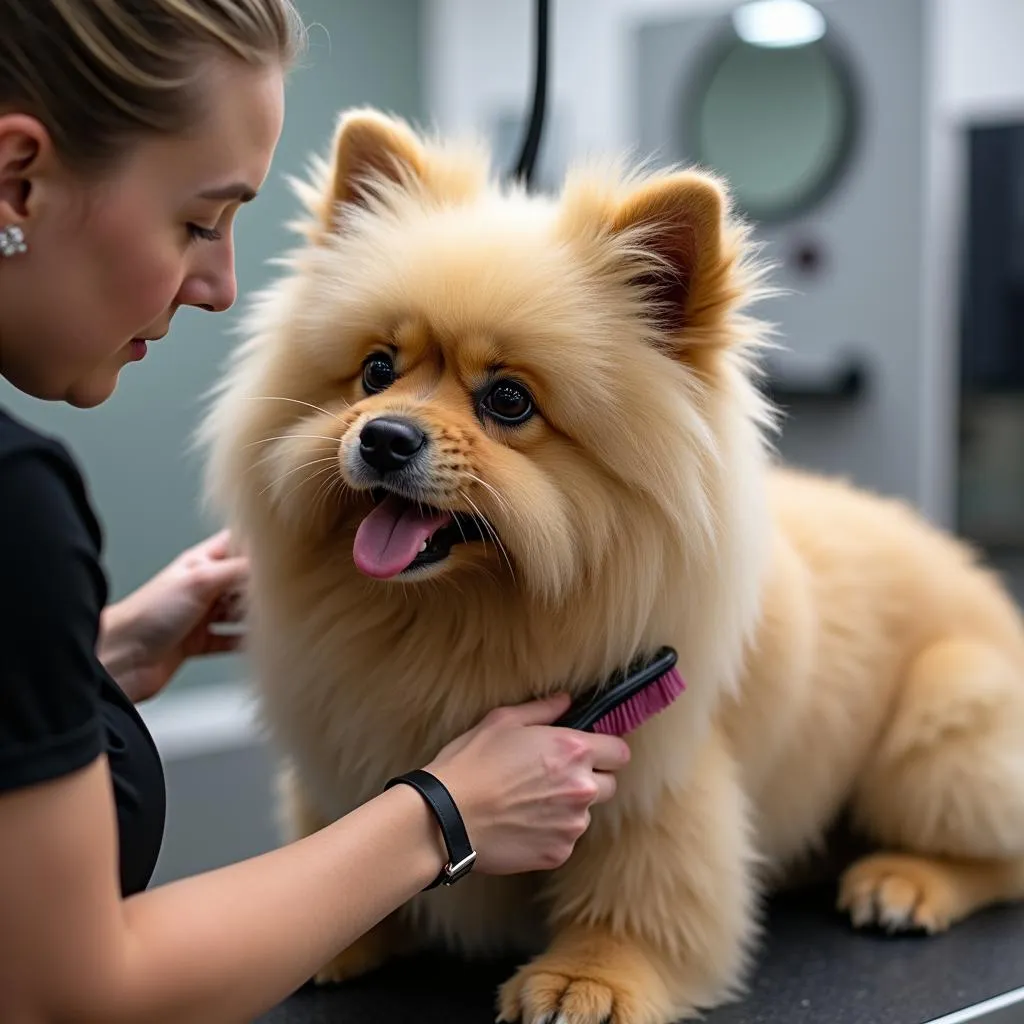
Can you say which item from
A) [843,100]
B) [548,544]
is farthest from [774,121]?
[548,544]

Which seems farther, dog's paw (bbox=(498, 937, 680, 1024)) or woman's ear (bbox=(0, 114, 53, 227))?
dog's paw (bbox=(498, 937, 680, 1024))

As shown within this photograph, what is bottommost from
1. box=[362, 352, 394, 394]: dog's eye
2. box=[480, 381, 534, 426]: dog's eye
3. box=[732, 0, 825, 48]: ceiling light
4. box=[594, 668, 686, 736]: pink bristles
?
box=[594, 668, 686, 736]: pink bristles

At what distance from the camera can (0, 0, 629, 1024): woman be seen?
66 centimetres

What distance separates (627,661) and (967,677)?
1.45 feet

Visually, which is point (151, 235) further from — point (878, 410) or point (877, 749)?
point (878, 410)

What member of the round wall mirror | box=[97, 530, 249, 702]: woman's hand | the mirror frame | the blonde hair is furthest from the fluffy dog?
the round wall mirror

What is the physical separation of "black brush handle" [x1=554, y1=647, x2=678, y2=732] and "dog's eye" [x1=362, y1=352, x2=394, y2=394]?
32 cm

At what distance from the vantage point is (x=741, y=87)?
9.97 ft

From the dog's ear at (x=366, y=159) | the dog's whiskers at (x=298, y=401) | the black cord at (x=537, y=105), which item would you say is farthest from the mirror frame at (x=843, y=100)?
the dog's whiskers at (x=298, y=401)

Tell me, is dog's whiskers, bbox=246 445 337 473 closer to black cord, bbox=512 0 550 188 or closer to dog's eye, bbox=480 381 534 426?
dog's eye, bbox=480 381 534 426

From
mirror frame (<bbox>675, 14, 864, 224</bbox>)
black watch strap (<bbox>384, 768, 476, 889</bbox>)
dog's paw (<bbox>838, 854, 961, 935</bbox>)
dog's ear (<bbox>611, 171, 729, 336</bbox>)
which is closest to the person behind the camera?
black watch strap (<bbox>384, 768, 476, 889</bbox>)

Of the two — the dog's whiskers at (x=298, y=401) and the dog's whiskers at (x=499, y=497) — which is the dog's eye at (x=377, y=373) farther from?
the dog's whiskers at (x=499, y=497)

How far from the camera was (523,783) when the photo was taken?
97 cm

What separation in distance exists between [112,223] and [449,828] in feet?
1.54
